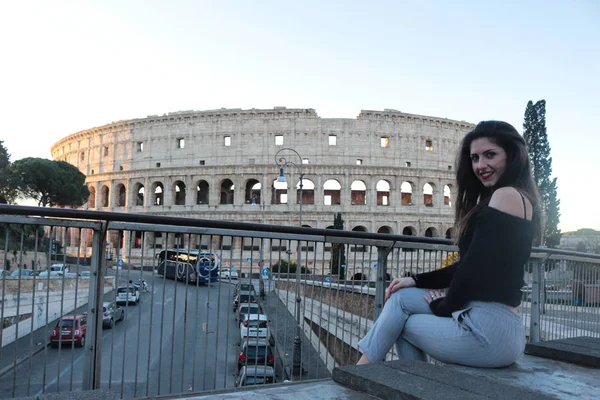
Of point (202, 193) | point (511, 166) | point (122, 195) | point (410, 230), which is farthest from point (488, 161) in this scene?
point (122, 195)

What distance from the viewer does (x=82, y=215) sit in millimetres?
2906

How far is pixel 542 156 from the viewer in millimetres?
38500

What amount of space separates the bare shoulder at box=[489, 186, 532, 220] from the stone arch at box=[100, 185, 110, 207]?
194 feet

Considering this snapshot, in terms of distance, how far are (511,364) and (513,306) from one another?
0.63 meters

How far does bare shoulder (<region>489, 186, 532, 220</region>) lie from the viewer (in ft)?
8.86

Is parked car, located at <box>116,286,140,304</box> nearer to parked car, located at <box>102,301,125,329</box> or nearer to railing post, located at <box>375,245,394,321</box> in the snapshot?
parked car, located at <box>102,301,125,329</box>

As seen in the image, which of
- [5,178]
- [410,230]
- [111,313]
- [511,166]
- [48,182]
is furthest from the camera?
[410,230]

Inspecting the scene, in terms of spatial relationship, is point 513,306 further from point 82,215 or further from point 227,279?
point 82,215

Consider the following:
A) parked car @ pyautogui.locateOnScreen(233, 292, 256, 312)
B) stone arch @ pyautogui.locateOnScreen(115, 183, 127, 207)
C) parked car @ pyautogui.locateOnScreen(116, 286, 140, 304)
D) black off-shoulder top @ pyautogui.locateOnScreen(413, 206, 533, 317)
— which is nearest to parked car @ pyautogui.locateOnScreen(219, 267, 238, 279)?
parked car @ pyautogui.locateOnScreen(233, 292, 256, 312)

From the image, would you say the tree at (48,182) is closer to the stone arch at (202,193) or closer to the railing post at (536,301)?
the stone arch at (202,193)

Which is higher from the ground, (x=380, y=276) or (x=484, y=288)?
(x=484, y=288)

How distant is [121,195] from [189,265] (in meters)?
60.3

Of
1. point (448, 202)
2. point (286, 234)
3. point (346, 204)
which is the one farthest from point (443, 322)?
point (448, 202)

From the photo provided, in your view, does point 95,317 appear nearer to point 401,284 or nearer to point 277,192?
point 401,284
